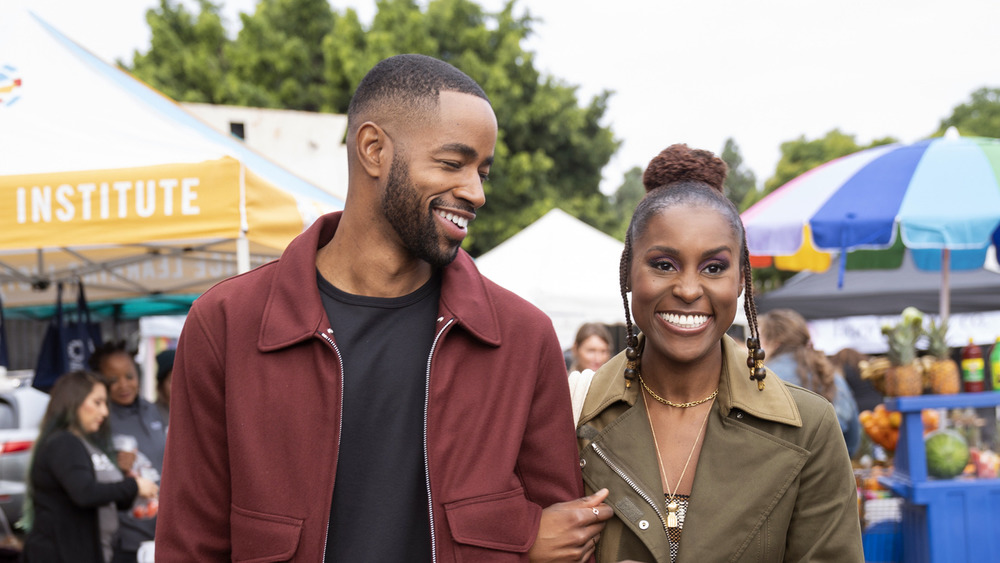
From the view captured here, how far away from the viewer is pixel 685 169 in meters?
2.49

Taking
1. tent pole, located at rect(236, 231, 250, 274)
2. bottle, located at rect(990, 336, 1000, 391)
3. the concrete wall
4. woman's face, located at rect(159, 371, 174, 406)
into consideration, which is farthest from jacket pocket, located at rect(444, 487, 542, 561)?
the concrete wall

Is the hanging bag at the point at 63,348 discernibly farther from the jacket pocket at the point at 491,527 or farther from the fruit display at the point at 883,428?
the jacket pocket at the point at 491,527

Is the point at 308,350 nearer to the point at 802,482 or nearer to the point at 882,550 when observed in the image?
the point at 802,482

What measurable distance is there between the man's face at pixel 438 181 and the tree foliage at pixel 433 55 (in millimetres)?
17292

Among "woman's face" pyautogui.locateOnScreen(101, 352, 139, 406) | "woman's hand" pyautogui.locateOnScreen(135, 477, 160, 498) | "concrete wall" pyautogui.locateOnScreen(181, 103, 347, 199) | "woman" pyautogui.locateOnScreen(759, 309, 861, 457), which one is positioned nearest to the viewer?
"woman's hand" pyautogui.locateOnScreen(135, 477, 160, 498)

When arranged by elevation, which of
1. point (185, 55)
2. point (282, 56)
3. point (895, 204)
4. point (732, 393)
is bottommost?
point (732, 393)

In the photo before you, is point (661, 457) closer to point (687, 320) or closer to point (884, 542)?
point (687, 320)

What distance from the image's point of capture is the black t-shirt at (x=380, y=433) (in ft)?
6.42

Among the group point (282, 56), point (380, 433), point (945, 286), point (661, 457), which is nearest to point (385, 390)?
point (380, 433)

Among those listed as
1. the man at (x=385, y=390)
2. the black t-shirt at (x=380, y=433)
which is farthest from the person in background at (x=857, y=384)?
the black t-shirt at (x=380, y=433)

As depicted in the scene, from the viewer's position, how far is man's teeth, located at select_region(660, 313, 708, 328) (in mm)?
2346

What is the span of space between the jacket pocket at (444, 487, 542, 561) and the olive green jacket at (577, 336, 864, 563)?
1.27 ft

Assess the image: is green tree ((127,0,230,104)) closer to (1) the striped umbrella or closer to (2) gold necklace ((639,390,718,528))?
(1) the striped umbrella

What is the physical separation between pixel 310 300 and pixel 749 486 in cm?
127
